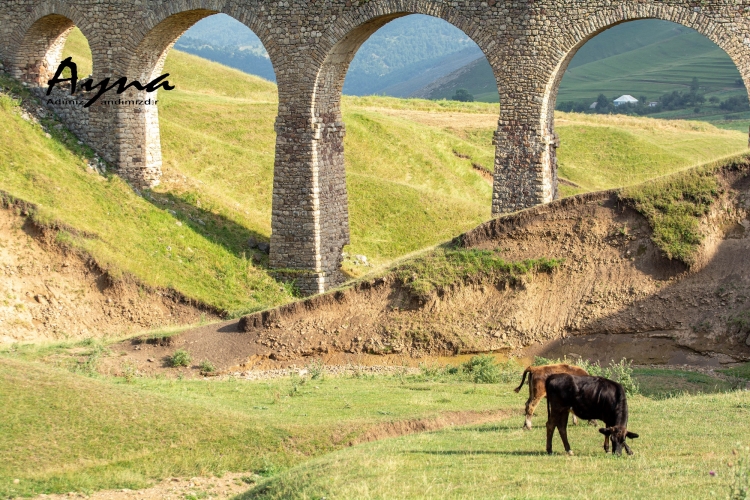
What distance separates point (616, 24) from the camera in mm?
22234

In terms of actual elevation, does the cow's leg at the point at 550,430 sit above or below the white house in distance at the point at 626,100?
below

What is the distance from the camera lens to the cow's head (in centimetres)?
1066

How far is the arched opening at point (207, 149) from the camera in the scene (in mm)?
28328

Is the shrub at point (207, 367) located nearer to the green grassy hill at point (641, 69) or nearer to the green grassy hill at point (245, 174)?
the green grassy hill at point (245, 174)

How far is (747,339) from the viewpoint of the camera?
18.8 metres

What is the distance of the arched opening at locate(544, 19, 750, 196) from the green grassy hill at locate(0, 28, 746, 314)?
148mm

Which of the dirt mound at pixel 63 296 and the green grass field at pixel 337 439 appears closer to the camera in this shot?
the green grass field at pixel 337 439

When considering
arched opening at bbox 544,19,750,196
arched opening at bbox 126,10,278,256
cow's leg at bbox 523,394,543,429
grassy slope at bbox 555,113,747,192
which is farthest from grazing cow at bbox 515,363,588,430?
grassy slope at bbox 555,113,747,192

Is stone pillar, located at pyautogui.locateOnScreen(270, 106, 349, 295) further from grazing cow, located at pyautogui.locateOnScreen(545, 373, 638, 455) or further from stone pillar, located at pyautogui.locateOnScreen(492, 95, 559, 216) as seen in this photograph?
grazing cow, located at pyautogui.locateOnScreen(545, 373, 638, 455)

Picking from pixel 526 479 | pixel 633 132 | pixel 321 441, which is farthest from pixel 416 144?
pixel 526 479

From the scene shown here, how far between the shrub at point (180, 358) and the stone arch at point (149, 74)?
928cm

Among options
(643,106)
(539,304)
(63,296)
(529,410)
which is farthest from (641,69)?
(529,410)
